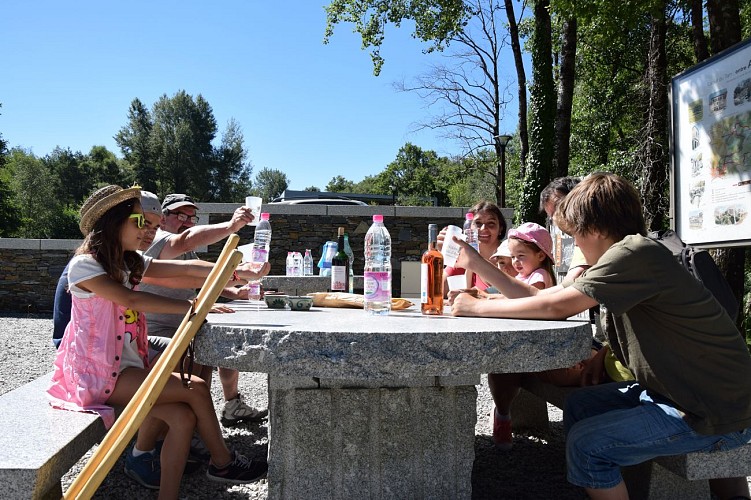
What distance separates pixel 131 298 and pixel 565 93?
10292 mm

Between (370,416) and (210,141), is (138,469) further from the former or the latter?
(210,141)

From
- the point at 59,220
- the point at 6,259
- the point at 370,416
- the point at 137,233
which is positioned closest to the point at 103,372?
the point at 137,233

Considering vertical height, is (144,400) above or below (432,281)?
below

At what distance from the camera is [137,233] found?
2533 mm

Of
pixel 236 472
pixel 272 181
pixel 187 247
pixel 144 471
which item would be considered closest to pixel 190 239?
pixel 187 247

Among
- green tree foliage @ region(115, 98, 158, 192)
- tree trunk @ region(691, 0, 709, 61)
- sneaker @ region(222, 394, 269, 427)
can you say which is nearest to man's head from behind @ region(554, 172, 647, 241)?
sneaker @ region(222, 394, 269, 427)

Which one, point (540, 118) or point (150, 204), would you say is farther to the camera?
point (540, 118)

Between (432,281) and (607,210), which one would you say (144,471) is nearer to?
(432,281)

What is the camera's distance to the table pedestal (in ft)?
7.01

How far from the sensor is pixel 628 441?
1918 millimetres

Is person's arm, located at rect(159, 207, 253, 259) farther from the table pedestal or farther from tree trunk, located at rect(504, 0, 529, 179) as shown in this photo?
tree trunk, located at rect(504, 0, 529, 179)

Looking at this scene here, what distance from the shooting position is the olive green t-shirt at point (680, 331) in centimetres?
190

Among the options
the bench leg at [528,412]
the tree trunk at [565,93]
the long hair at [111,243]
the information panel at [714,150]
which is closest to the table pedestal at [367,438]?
the long hair at [111,243]

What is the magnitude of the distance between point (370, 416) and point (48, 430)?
3.65ft
